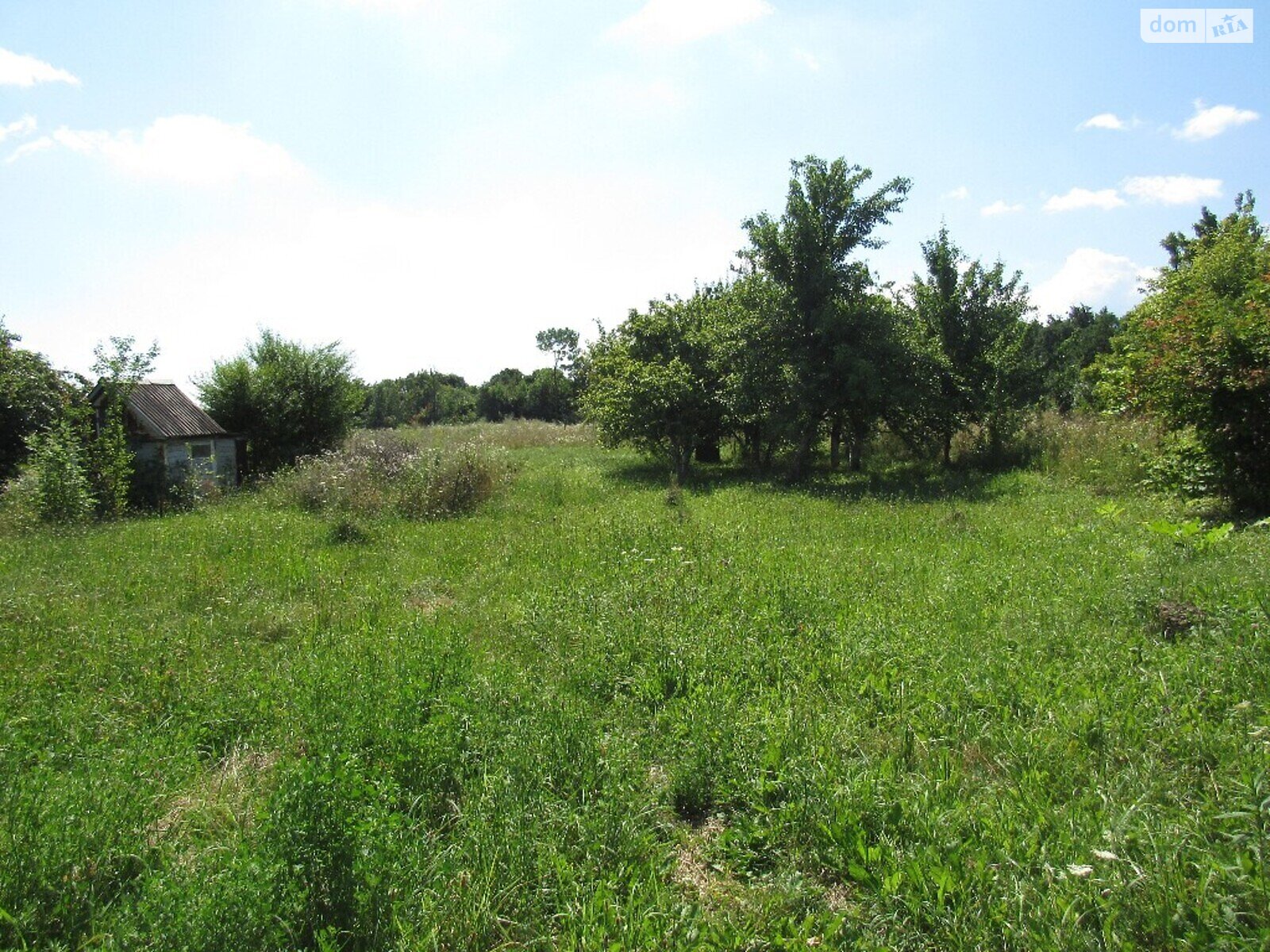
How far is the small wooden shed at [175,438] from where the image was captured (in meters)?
15.5

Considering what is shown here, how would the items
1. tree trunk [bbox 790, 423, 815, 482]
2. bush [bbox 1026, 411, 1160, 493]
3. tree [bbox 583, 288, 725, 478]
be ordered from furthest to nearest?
tree [bbox 583, 288, 725, 478], tree trunk [bbox 790, 423, 815, 482], bush [bbox 1026, 411, 1160, 493]

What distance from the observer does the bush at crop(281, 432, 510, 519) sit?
41.0 feet

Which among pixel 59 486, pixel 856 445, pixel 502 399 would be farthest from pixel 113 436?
pixel 502 399

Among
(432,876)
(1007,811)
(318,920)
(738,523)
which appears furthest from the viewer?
A: (738,523)

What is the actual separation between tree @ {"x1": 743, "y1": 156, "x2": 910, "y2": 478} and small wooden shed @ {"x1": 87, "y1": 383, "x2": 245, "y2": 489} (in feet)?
46.1

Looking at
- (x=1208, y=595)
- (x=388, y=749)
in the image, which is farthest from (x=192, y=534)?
(x=1208, y=595)

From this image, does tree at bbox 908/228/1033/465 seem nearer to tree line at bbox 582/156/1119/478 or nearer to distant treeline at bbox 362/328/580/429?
tree line at bbox 582/156/1119/478

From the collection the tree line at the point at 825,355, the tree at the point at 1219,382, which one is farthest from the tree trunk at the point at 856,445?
the tree at the point at 1219,382

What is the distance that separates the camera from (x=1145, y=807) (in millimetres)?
3100

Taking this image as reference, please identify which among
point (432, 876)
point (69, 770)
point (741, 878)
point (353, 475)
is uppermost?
point (353, 475)

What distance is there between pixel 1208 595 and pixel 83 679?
857cm

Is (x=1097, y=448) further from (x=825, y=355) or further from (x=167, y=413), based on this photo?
(x=167, y=413)

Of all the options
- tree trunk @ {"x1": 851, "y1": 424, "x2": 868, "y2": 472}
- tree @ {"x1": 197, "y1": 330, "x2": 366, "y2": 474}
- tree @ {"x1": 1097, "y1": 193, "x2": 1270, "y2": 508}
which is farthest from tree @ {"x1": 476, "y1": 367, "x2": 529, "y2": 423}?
tree @ {"x1": 1097, "y1": 193, "x2": 1270, "y2": 508}

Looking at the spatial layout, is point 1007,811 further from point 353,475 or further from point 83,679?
point 353,475
